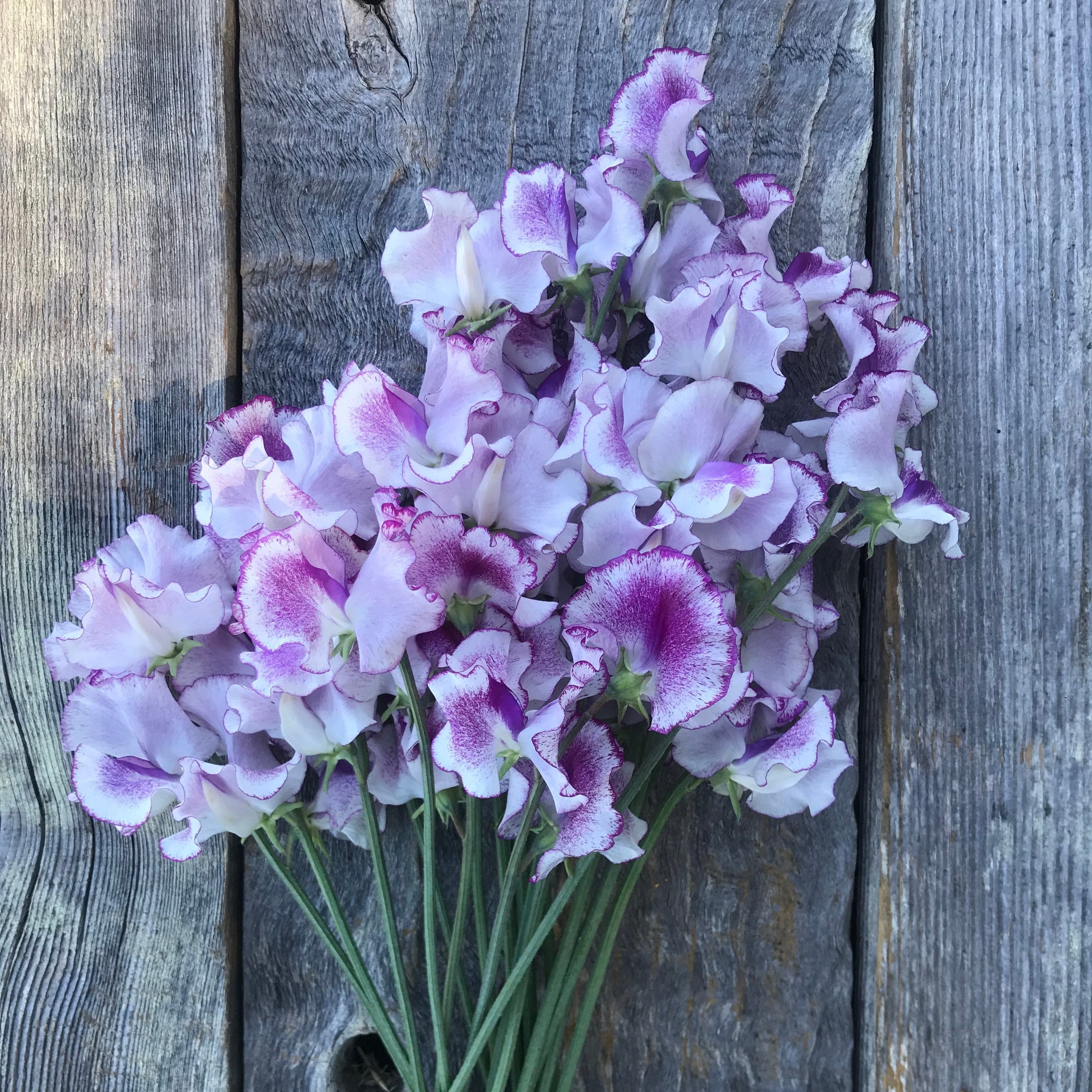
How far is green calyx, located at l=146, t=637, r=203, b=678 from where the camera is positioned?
23.2 inches

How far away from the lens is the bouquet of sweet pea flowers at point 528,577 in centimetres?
50

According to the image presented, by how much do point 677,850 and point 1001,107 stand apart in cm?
66

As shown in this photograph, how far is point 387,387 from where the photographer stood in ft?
1.76

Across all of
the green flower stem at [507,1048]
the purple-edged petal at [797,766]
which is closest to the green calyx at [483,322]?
the purple-edged petal at [797,766]

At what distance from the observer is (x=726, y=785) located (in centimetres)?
60

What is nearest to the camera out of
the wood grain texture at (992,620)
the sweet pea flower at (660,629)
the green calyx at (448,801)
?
the sweet pea flower at (660,629)

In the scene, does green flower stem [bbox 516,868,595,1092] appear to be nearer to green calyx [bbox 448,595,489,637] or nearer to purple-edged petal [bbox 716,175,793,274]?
green calyx [bbox 448,595,489,637]

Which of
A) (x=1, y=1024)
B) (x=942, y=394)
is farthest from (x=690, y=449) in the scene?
(x=1, y=1024)

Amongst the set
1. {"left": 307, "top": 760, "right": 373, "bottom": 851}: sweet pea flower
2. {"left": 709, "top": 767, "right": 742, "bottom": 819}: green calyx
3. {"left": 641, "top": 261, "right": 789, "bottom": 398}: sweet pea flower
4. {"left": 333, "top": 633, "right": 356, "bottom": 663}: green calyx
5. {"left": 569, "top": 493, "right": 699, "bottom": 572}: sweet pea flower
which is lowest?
{"left": 307, "top": 760, "right": 373, "bottom": 851}: sweet pea flower

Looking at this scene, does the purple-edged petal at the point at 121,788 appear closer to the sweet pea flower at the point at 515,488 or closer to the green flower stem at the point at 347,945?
the green flower stem at the point at 347,945

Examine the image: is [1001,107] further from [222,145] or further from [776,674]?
[222,145]

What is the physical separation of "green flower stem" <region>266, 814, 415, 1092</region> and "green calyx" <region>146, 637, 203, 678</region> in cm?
12

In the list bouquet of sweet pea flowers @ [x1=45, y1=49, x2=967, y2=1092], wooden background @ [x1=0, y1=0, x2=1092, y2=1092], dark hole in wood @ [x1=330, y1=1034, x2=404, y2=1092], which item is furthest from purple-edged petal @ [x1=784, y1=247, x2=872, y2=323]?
dark hole in wood @ [x1=330, y1=1034, x2=404, y2=1092]

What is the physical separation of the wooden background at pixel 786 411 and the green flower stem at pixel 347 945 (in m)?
0.14
